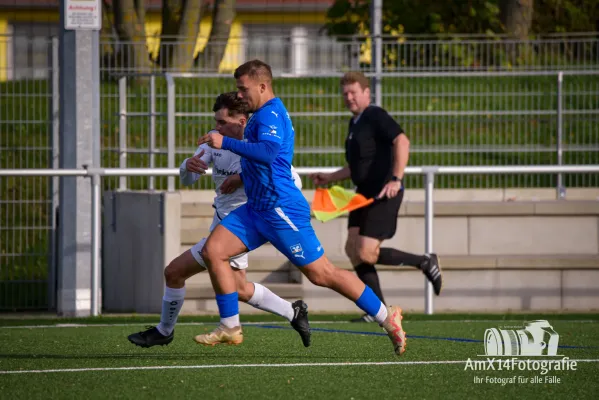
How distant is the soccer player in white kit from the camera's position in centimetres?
752

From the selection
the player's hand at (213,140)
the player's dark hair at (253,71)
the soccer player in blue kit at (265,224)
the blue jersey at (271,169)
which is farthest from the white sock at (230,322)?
the player's dark hair at (253,71)

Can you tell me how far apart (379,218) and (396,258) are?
576 millimetres

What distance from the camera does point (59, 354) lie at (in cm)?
775

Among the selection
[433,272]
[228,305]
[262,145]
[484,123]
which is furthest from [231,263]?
[484,123]

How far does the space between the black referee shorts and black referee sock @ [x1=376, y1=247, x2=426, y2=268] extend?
359 millimetres

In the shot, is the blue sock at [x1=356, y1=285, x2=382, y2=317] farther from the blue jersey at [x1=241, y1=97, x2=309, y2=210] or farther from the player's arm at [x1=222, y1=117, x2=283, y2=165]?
the player's arm at [x1=222, y1=117, x2=283, y2=165]

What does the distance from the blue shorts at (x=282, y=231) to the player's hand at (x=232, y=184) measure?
508mm

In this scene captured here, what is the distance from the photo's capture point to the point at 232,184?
25.4 ft

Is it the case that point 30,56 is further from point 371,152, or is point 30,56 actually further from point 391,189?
point 391,189

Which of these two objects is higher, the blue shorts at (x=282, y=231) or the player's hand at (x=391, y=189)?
the player's hand at (x=391, y=189)

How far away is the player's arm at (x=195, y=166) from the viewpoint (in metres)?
7.38

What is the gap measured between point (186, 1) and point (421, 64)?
218 inches

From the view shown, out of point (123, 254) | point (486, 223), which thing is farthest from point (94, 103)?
point (486, 223)

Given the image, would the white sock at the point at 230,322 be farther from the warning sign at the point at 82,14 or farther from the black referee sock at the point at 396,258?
the warning sign at the point at 82,14
